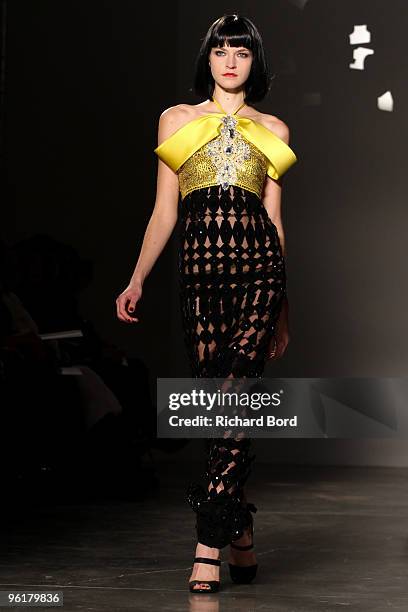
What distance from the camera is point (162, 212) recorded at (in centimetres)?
270

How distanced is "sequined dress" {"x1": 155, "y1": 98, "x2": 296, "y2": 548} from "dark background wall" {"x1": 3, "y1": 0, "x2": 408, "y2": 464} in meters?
3.72

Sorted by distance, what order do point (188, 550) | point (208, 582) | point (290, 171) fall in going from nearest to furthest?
point (208, 582)
point (188, 550)
point (290, 171)

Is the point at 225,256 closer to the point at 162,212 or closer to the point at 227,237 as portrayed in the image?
the point at 227,237

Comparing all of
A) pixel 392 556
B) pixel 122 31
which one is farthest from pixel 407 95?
pixel 392 556

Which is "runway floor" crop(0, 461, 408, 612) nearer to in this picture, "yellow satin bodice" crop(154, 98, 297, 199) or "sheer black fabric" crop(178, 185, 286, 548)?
"sheer black fabric" crop(178, 185, 286, 548)

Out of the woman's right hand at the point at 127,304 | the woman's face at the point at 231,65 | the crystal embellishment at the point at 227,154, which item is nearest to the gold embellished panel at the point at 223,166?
the crystal embellishment at the point at 227,154

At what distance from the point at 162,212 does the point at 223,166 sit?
0.17m

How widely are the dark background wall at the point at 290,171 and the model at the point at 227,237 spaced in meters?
3.70

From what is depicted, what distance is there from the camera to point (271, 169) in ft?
8.91

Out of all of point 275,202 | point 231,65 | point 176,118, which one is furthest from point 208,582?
point 231,65

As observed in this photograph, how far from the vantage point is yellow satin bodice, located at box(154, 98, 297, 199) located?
263cm

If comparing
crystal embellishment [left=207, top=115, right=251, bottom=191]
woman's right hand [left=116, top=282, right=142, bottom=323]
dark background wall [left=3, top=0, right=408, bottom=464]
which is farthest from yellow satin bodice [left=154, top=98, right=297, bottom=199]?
dark background wall [left=3, top=0, right=408, bottom=464]

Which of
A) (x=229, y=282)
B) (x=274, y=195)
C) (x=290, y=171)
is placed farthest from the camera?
(x=290, y=171)

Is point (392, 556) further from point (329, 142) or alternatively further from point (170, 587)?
point (329, 142)
